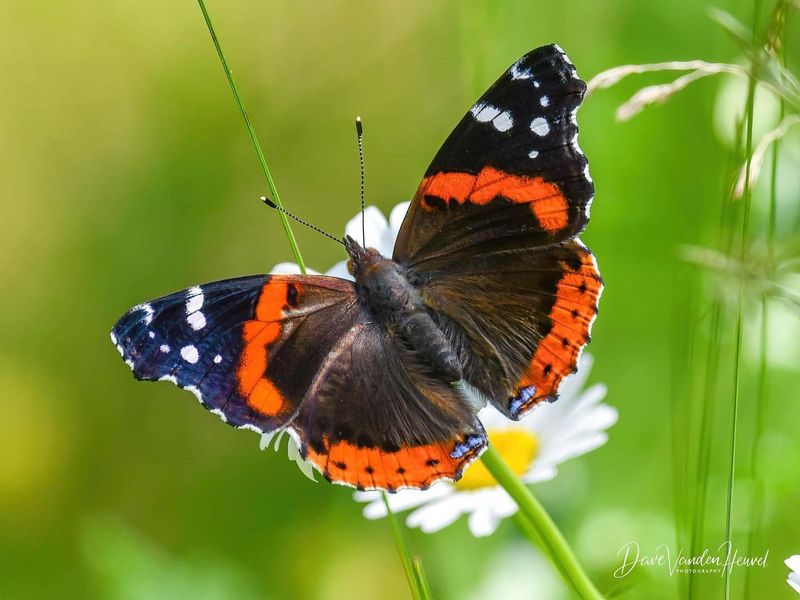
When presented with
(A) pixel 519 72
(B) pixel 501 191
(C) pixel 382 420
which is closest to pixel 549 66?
(A) pixel 519 72

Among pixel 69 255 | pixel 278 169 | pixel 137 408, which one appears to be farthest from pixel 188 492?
pixel 278 169

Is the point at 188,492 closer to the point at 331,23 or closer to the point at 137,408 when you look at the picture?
the point at 137,408

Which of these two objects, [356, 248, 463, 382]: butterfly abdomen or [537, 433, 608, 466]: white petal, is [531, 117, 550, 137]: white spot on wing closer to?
[356, 248, 463, 382]: butterfly abdomen

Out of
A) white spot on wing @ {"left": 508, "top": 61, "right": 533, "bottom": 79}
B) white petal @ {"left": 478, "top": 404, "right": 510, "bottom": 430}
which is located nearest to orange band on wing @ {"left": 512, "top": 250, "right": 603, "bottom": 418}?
white spot on wing @ {"left": 508, "top": 61, "right": 533, "bottom": 79}

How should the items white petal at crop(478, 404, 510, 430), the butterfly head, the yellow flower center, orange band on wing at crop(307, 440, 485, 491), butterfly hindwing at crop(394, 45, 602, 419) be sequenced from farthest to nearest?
1. white petal at crop(478, 404, 510, 430)
2. the yellow flower center
3. the butterfly head
4. butterfly hindwing at crop(394, 45, 602, 419)
5. orange band on wing at crop(307, 440, 485, 491)

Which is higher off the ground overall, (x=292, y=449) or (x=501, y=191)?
(x=501, y=191)

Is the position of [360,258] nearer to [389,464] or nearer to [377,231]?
[377,231]
